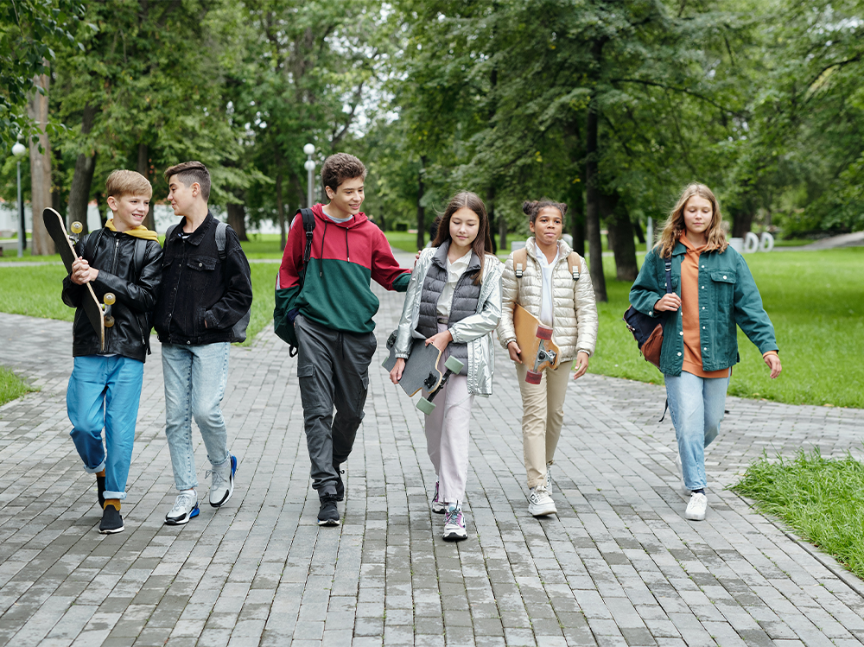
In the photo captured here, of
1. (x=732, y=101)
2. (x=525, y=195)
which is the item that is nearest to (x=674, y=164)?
(x=732, y=101)

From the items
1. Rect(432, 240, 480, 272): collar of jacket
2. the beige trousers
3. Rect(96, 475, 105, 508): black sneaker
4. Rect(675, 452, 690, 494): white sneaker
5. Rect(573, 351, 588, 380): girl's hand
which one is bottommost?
Rect(675, 452, 690, 494): white sneaker

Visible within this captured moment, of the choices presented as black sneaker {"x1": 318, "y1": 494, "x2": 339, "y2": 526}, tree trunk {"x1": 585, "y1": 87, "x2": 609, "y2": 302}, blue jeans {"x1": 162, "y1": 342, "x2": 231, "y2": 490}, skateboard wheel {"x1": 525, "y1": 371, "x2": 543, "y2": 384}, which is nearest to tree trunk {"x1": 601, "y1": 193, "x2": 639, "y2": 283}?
tree trunk {"x1": 585, "y1": 87, "x2": 609, "y2": 302}

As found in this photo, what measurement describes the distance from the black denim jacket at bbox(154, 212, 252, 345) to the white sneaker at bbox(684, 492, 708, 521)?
8.99 ft

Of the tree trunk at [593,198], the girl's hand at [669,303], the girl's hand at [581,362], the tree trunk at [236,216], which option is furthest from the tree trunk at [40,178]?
the girl's hand at [669,303]

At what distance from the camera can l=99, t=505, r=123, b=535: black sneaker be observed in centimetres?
464

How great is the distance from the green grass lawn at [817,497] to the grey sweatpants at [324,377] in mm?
2549

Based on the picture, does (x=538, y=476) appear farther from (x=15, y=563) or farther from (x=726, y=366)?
(x=15, y=563)

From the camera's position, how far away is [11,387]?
8.67m

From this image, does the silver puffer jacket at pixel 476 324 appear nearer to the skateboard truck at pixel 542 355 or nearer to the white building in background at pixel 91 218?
the skateboard truck at pixel 542 355

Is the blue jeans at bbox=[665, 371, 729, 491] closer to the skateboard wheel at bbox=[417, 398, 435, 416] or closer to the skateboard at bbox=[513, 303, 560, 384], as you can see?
the skateboard at bbox=[513, 303, 560, 384]

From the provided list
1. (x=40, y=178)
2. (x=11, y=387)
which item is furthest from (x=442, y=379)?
(x=40, y=178)

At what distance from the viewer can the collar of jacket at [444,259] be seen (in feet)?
16.0

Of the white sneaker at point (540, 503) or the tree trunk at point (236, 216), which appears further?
the tree trunk at point (236, 216)

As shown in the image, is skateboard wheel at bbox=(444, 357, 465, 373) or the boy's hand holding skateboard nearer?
the boy's hand holding skateboard
